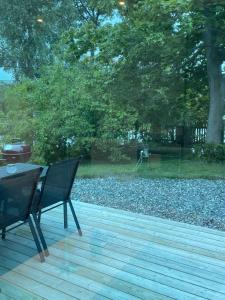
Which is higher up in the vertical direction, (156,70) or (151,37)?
(151,37)

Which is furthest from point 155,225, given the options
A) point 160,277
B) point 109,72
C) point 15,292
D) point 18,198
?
point 109,72

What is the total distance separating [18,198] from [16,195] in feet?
0.12

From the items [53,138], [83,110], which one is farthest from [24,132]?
[83,110]

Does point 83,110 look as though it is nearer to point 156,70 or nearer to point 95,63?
point 95,63

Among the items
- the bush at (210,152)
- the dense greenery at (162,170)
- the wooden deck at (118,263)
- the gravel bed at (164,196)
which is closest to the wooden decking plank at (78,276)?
the wooden deck at (118,263)

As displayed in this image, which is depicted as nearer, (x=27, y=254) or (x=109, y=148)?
(x=27, y=254)

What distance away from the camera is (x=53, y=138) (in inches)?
208

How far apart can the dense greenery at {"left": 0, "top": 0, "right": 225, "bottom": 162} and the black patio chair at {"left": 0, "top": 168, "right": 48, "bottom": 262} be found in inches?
98.3

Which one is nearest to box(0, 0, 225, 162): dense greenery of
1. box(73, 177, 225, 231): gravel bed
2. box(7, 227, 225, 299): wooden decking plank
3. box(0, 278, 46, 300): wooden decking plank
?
box(73, 177, 225, 231): gravel bed

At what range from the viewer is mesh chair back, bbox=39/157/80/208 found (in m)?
A: 2.51

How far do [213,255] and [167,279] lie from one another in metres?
0.49

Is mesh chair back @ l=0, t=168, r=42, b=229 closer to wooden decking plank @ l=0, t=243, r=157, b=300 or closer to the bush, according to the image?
wooden decking plank @ l=0, t=243, r=157, b=300

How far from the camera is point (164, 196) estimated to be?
4090mm

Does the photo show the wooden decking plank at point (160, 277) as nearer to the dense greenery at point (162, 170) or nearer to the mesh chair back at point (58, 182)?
the mesh chair back at point (58, 182)
